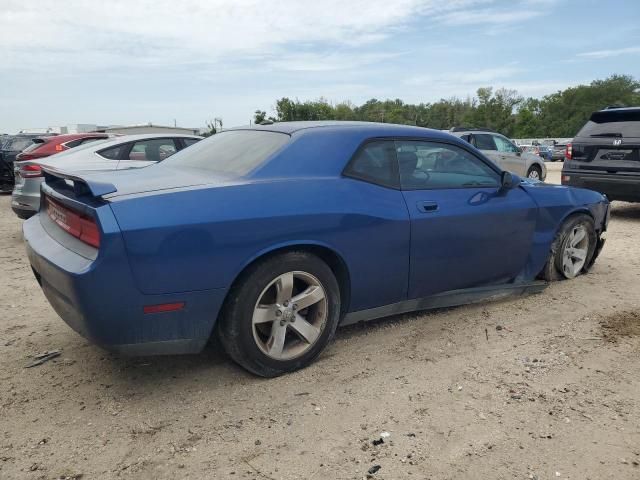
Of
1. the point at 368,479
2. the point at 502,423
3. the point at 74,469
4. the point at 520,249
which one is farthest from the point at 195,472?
the point at 520,249

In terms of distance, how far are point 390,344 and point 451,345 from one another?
0.41 m

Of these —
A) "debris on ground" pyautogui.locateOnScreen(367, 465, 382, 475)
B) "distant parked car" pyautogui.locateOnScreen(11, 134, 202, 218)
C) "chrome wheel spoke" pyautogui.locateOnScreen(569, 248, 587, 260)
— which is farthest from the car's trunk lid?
"distant parked car" pyautogui.locateOnScreen(11, 134, 202, 218)

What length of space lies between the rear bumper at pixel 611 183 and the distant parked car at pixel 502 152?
192 inches

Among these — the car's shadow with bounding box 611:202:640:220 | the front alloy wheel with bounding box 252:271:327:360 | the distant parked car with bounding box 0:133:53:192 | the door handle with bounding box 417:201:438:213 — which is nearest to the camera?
the front alloy wheel with bounding box 252:271:327:360

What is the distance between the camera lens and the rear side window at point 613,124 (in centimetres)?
788

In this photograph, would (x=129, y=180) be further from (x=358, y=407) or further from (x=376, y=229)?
(x=358, y=407)

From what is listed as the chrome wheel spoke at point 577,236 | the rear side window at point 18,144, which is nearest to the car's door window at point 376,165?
the chrome wheel spoke at point 577,236

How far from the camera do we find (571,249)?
16.3 ft

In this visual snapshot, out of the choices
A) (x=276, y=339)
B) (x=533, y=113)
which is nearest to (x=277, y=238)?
(x=276, y=339)

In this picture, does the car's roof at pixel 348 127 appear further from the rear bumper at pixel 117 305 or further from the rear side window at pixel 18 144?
the rear side window at pixel 18 144

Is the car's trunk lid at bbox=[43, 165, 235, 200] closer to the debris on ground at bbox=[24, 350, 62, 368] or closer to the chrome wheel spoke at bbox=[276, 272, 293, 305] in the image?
the chrome wheel spoke at bbox=[276, 272, 293, 305]

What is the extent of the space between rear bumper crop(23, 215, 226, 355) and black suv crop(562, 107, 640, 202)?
7.37 metres

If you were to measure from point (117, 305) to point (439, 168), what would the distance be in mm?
2386

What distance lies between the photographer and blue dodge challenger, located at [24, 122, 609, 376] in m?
2.56
